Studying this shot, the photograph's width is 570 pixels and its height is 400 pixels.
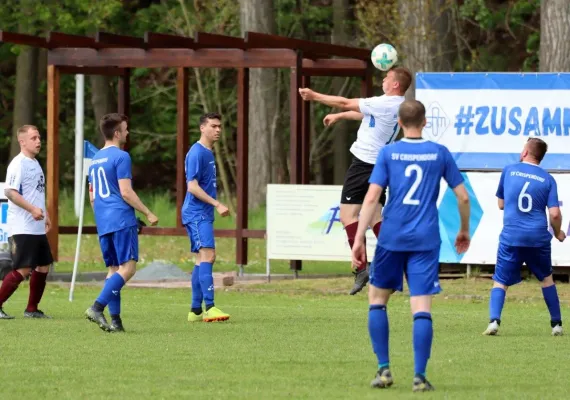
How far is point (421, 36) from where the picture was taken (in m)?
27.2

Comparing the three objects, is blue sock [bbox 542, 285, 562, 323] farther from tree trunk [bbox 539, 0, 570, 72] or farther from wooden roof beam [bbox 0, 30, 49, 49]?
wooden roof beam [bbox 0, 30, 49, 49]

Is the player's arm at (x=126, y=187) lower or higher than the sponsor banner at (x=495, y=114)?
lower

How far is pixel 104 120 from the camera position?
13648 millimetres

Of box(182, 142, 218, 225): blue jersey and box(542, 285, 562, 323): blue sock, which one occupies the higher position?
box(182, 142, 218, 225): blue jersey

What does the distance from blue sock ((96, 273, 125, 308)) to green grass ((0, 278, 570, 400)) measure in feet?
1.04

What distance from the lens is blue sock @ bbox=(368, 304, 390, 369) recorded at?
9.84 metres

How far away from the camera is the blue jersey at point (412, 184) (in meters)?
9.71

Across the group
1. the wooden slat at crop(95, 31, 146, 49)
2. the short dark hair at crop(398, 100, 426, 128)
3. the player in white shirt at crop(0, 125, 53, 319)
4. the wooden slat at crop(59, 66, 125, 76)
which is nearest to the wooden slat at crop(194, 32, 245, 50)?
the wooden slat at crop(95, 31, 146, 49)

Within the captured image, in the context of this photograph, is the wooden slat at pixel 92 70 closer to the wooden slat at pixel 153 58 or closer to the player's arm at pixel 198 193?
the wooden slat at pixel 153 58

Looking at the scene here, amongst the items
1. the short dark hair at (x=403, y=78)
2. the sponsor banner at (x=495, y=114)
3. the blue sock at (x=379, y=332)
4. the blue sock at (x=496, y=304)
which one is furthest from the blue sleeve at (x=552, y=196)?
the sponsor banner at (x=495, y=114)

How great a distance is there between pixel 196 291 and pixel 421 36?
1327cm

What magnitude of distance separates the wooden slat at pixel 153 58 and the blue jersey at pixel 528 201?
924cm

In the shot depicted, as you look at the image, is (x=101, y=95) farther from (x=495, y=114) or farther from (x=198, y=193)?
(x=198, y=193)

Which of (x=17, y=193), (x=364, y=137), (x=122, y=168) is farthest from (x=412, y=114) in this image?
(x=17, y=193)
